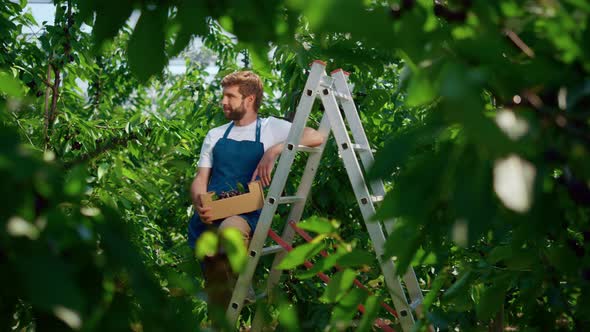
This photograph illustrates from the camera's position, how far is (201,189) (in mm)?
3266

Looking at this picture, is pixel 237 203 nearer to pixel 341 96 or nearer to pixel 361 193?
pixel 361 193

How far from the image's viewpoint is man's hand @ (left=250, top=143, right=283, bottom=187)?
123 inches

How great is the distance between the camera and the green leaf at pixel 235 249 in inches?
26.8

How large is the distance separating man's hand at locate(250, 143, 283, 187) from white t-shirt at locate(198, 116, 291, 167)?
0.36 ft

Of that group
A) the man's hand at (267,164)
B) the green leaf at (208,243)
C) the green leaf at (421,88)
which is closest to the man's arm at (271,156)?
the man's hand at (267,164)

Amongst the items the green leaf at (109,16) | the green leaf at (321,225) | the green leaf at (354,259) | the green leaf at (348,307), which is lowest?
the green leaf at (348,307)

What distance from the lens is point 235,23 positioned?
831 millimetres

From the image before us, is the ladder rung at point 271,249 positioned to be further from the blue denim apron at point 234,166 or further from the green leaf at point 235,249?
the green leaf at point 235,249

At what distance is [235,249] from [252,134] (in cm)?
263

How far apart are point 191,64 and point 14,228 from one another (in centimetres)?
593

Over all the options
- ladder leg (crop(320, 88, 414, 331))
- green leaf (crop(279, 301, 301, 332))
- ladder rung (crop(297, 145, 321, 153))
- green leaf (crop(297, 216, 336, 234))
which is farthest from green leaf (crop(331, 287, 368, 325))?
ladder rung (crop(297, 145, 321, 153))

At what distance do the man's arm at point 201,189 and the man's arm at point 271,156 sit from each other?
0.89 ft

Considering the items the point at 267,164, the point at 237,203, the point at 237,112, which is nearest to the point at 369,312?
the point at 237,203

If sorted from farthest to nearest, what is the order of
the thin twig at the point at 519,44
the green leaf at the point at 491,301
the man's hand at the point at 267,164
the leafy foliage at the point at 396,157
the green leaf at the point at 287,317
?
the man's hand at the point at 267,164
the green leaf at the point at 491,301
the thin twig at the point at 519,44
the green leaf at the point at 287,317
the leafy foliage at the point at 396,157
